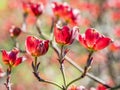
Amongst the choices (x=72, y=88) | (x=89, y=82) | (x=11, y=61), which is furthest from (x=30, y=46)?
(x=89, y=82)

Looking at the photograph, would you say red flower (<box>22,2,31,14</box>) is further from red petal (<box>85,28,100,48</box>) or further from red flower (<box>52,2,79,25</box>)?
red petal (<box>85,28,100,48</box>)

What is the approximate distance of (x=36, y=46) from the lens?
173 centimetres

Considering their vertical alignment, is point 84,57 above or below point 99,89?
below

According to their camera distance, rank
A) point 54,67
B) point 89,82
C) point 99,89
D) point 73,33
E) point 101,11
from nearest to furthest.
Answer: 1. point 73,33
2. point 99,89
3. point 89,82
4. point 101,11
5. point 54,67

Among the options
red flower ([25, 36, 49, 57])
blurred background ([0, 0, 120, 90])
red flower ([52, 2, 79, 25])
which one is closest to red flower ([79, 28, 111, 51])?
red flower ([25, 36, 49, 57])

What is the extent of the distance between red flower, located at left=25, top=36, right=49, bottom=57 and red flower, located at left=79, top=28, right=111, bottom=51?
0.53 ft

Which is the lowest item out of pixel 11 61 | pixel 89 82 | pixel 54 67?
pixel 54 67

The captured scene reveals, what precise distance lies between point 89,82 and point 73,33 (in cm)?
304

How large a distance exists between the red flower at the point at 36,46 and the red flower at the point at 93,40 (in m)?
0.16

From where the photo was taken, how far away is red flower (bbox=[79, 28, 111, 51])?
1722 mm

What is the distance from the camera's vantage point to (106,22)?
5.73 m

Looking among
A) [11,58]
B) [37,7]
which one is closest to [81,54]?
[37,7]

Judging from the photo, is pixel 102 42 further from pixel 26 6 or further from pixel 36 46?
pixel 26 6

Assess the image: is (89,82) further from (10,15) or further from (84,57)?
(10,15)
